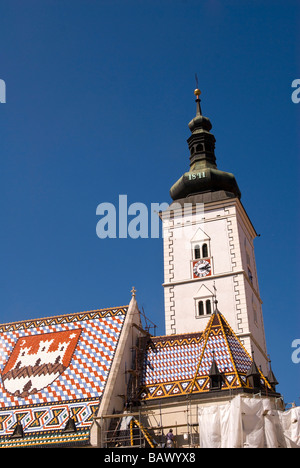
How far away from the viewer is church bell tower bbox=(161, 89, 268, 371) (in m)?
38.0

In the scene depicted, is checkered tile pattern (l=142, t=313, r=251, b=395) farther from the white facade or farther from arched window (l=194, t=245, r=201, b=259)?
arched window (l=194, t=245, r=201, b=259)

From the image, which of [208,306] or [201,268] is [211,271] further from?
[208,306]

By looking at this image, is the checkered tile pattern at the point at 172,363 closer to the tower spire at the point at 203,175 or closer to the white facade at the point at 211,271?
the white facade at the point at 211,271

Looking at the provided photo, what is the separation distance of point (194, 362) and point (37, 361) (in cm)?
742

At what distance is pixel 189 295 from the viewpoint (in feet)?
129

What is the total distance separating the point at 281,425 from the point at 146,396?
20.3 feet

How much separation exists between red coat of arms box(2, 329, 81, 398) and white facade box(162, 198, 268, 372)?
887 cm

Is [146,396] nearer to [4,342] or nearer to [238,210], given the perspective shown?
[4,342]

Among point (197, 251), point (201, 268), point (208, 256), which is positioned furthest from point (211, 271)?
point (197, 251)

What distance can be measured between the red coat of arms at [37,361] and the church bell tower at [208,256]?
28.7 ft

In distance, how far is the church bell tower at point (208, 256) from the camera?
125ft

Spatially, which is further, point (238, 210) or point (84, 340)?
point (238, 210)

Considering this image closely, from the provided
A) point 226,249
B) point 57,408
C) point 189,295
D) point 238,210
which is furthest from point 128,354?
point 238,210

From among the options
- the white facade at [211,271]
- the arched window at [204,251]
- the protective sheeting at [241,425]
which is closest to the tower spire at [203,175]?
the white facade at [211,271]
